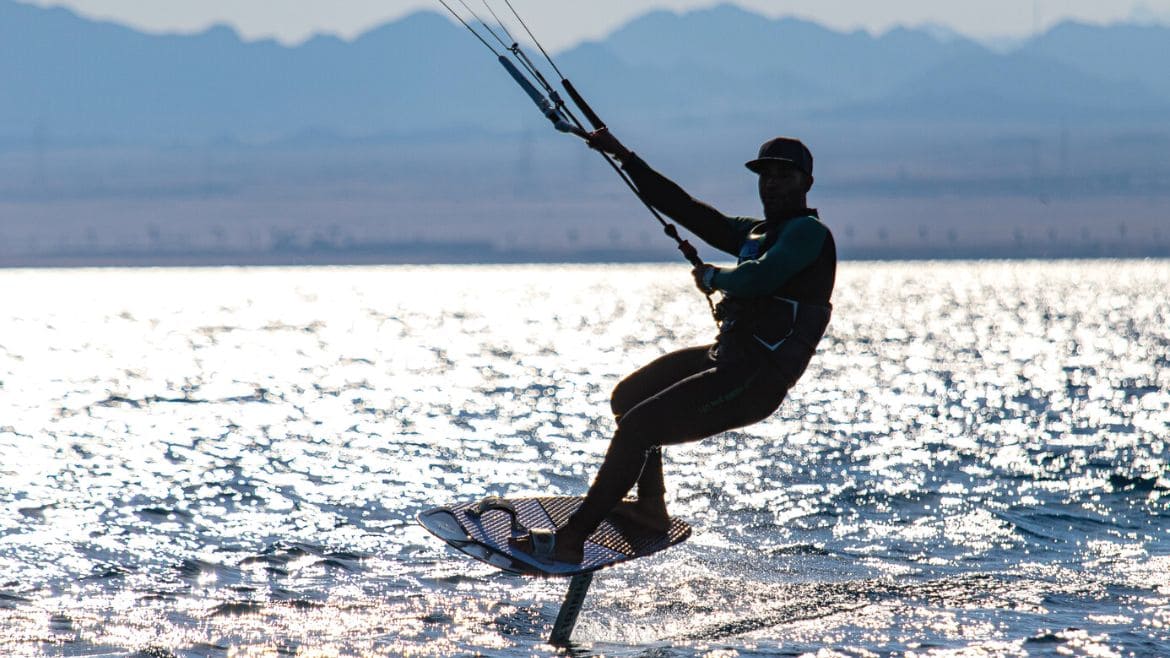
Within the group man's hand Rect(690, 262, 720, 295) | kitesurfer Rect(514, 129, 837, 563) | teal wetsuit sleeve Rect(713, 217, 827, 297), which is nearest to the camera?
teal wetsuit sleeve Rect(713, 217, 827, 297)

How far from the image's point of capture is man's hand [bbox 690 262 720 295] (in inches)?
413

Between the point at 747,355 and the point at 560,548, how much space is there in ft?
7.13

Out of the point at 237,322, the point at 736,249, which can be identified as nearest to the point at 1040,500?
the point at 736,249

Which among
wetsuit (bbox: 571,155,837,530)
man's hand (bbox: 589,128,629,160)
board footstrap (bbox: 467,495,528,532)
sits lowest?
board footstrap (bbox: 467,495,528,532)

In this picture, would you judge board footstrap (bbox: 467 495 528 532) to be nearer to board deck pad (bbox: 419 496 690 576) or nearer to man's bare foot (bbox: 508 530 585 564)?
board deck pad (bbox: 419 496 690 576)

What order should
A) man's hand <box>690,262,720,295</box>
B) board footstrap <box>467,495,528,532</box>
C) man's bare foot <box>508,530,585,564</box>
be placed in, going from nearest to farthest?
man's hand <box>690,262,720,295</box> → man's bare foot <box>508,530,585,564</box> → board footstrap <box>467,495,528,532</box>

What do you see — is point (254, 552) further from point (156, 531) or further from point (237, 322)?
point (237, 322)

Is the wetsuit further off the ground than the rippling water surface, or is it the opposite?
the wetsuit

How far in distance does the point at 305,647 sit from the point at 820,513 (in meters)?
10.2

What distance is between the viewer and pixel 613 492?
10711mm

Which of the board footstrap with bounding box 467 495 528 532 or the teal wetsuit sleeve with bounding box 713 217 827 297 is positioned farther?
the board footstrap with bounding box 467 495 528 532

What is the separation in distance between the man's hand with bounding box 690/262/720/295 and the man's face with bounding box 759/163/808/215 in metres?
0.65

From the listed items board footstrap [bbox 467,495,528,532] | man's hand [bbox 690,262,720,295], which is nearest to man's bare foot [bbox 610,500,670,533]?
board footstrap [bbox 467,495,528,532]

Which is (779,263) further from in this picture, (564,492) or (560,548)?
(564,492)
